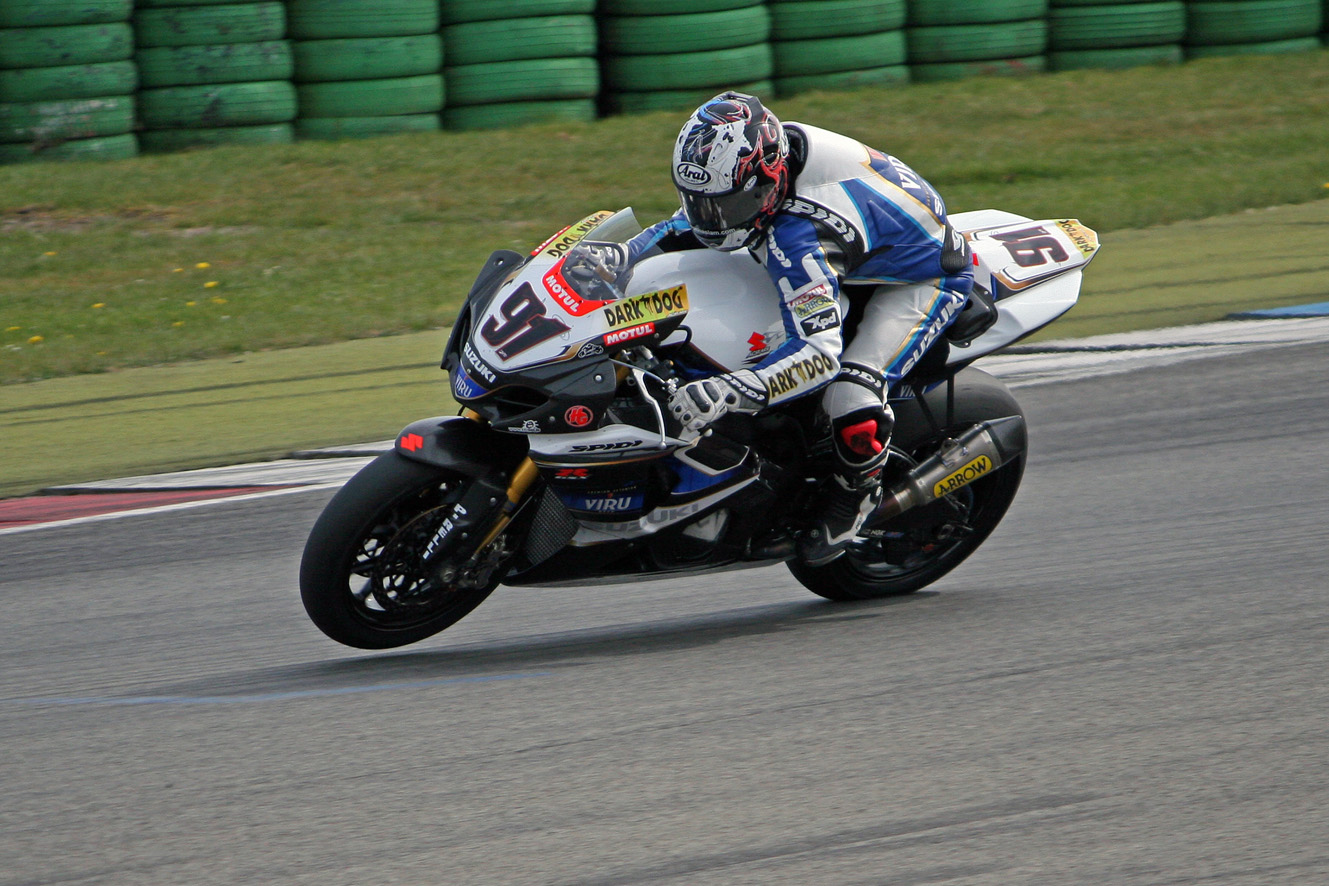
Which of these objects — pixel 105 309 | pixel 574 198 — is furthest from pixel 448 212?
pixel 105 309

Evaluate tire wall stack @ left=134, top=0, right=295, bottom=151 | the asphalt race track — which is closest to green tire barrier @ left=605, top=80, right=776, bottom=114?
tire wall stack @ left=134, top=0, right=295, bottom=151

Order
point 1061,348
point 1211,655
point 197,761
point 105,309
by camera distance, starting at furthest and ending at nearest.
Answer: point 105,309
point 1061,348
point 1211,655
point 197,761

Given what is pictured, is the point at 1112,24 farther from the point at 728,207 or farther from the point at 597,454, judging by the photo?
the point at 597,454

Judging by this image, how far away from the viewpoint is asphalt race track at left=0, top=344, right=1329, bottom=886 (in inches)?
132

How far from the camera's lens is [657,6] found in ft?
53.1

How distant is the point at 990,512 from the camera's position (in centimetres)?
559

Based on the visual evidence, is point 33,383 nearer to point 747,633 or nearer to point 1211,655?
point 747,633

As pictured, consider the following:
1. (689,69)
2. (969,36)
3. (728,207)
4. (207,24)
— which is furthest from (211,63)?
(728,207)

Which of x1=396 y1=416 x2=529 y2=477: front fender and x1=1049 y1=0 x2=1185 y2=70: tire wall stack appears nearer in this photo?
x1=396 y1=416 x2=529 y2=477: front fender

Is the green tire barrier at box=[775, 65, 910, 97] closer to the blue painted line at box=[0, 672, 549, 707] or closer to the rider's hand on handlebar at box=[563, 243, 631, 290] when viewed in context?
the rider's hand on handlebar at box=[563, 243, 631, 290]

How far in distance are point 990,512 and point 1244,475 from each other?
1.76 metres

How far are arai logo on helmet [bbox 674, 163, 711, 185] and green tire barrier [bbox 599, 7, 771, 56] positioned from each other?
11898 mm

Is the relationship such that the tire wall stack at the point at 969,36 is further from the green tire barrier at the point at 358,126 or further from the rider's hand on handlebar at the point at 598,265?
the rider's hand on handlebar at the point at 598,265

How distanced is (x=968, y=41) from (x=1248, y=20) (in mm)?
3173
